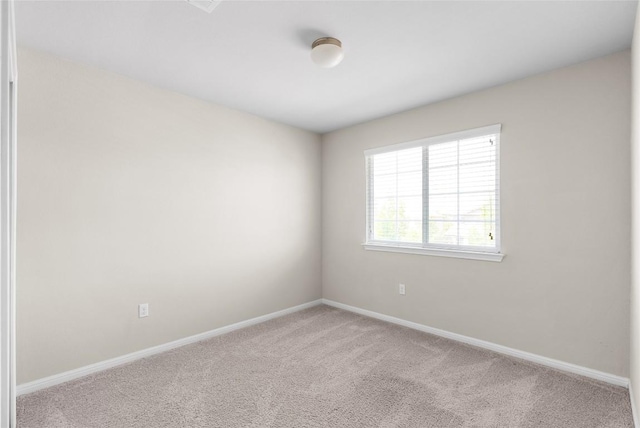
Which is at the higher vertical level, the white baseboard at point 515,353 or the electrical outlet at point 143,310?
the electrical outlet at point 143,310

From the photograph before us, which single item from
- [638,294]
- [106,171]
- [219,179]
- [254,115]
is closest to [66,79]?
[106,171]

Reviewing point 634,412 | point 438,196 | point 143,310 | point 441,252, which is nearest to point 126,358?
point 143,310

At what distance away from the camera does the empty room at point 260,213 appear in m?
2.02

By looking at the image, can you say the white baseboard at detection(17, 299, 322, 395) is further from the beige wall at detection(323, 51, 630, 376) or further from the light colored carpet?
the beige wall at detection(323, 51, 630, 376)

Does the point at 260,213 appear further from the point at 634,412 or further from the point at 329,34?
the point at 634,412

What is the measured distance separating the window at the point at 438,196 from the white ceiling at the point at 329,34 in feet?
2.01

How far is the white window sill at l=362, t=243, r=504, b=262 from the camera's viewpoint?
118 inches

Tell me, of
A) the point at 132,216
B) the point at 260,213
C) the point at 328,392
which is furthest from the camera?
the point at 260,213

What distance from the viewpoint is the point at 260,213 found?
3.85m

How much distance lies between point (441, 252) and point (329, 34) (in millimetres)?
2323

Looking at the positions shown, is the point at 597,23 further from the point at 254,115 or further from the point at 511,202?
the point at 254,115

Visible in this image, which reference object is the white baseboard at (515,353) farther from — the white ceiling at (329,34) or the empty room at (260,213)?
the white ceiling at (329,34)

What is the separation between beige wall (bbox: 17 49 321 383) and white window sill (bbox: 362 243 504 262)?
1.19 m

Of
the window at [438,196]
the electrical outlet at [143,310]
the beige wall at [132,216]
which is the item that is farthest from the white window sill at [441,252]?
the electrical outlet at [143,310]
